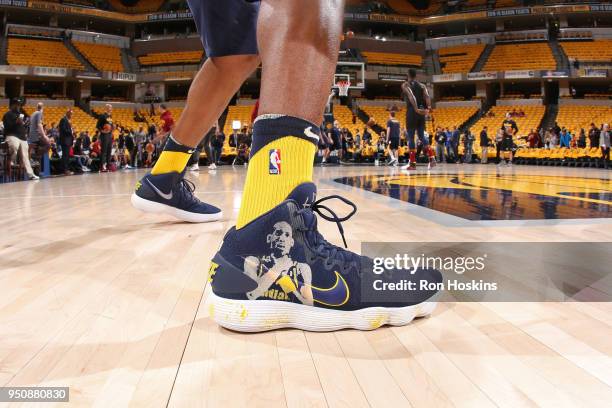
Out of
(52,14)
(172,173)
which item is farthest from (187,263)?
(52,14)

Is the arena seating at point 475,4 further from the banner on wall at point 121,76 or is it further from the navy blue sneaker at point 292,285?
the navy blue sneaker at point 292,285

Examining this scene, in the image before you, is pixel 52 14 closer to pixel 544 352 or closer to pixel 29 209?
pixel 29 209

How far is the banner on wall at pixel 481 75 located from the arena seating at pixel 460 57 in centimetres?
106

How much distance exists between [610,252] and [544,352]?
71cm

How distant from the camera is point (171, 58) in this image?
77.4 ft

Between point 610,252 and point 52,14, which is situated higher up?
point 52,14

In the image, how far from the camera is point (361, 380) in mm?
529

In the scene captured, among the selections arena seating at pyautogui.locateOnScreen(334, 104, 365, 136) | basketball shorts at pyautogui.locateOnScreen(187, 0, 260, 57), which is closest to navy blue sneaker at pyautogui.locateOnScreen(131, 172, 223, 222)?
basketball shorts at pyautogui.locateOnScreen(187, 0, 260, 57)

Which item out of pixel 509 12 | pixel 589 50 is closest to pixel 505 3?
pixel 509 12

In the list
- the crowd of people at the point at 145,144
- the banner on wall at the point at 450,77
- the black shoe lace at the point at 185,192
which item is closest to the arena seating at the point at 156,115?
the crowd of people at the point at 145,144

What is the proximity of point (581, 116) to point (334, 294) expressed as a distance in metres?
22.5

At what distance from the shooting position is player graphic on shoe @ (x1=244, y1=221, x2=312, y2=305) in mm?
725

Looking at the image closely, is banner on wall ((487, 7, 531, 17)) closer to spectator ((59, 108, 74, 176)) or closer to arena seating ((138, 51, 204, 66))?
arena seating ((138, 51, 204, 66))

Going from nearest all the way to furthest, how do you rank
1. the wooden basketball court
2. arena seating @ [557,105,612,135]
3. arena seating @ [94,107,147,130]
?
the wooden basketball court, arena seating @ [557,105,612,135], arena seating @ [94,107,147,130]
